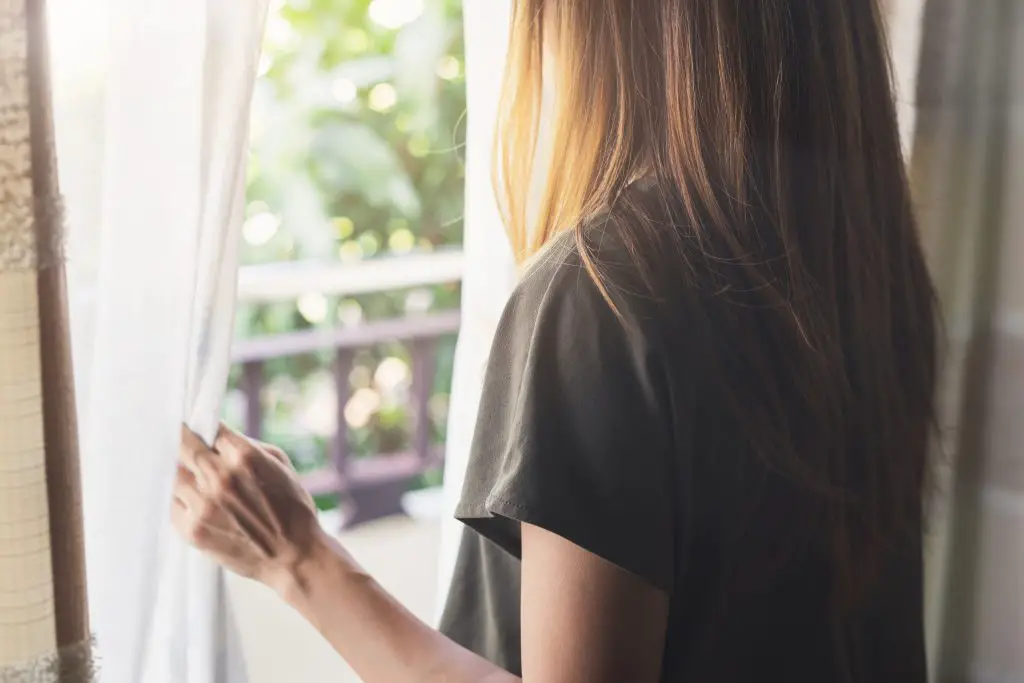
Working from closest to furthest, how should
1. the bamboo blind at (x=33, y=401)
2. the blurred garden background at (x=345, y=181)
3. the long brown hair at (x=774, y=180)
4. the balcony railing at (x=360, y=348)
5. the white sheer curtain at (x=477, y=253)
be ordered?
the bamboo blind at (x=33, y=401), the long brown hair at (x=774, y=180), the white sheer curtain at (x=477, y=253), the balcony railing at (x=360, y=348), the blurred garden background at (x=345, y=181)

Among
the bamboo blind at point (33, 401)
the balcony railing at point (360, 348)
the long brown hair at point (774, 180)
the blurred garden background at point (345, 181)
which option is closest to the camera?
the bamboo blind at point (33, 401)

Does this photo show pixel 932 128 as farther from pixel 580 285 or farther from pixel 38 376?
pixel 38 376

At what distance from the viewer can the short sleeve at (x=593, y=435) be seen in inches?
21.3

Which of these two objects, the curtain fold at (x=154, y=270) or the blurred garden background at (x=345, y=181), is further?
the blurred garden background at (x=345, y=181)

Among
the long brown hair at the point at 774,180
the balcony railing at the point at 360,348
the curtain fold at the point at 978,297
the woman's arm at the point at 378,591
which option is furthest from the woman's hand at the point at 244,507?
the balcony railing at the point at 360,348

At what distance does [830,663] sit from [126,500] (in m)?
0.47

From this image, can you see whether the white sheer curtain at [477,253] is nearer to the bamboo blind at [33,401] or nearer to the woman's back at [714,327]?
the woman's back at [714,327]

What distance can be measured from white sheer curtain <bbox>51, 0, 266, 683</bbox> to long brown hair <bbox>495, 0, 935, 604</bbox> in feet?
0.67

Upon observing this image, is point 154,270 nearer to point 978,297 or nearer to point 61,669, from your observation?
point 61,669

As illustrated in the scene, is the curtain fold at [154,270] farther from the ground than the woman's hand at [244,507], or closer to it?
farther from the ground

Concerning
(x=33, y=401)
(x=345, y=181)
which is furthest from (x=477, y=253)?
(x=345, y=181)

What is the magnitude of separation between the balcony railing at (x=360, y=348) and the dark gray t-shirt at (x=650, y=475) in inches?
50.5

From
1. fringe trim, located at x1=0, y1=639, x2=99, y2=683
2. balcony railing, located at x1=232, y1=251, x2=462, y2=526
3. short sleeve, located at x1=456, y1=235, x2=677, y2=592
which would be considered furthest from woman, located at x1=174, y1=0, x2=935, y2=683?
balcony railing, located at x1=232, y1=251, x2=462, y2=526

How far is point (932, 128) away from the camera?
0.87m
